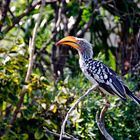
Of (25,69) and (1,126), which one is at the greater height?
(25,69)

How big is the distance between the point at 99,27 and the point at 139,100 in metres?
2.16

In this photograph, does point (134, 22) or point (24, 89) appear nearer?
point (24, 89)

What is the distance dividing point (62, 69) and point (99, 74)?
5.23ft

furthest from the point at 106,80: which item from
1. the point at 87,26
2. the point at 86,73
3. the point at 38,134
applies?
the point at 87,26

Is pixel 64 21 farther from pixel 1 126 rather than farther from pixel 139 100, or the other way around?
pixel 139 100

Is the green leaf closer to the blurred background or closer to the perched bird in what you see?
the blurred background

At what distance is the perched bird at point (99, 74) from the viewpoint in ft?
11.7

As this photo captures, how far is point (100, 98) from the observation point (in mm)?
4312

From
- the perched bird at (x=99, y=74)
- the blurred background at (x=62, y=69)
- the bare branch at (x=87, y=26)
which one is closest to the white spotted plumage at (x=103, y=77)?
the perched bird at (x=99, y=74)

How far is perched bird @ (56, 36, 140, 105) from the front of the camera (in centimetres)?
356

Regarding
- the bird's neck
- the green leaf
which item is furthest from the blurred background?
the bird's neck

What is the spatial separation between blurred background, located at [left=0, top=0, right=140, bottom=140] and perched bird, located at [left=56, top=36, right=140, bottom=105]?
0.56 m

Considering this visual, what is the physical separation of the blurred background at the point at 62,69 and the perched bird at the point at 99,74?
56cm

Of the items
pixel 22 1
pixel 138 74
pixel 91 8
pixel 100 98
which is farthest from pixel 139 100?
pixel 22 1
